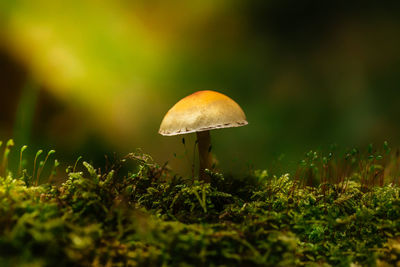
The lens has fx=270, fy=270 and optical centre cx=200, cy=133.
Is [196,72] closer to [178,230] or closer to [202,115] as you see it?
[202,115]

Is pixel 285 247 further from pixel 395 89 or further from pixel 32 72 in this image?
pixel 395 89

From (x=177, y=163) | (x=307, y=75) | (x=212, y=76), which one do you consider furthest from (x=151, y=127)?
(x=307, y=75)

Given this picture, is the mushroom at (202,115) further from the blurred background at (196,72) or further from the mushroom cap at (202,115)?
the blurred background at (196,72)

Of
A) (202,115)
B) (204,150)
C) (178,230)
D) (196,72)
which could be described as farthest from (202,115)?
(196,72)

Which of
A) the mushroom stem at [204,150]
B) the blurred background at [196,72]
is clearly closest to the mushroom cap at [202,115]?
the mushroom stem at [204,150]

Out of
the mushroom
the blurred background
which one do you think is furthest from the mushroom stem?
the blurred background
